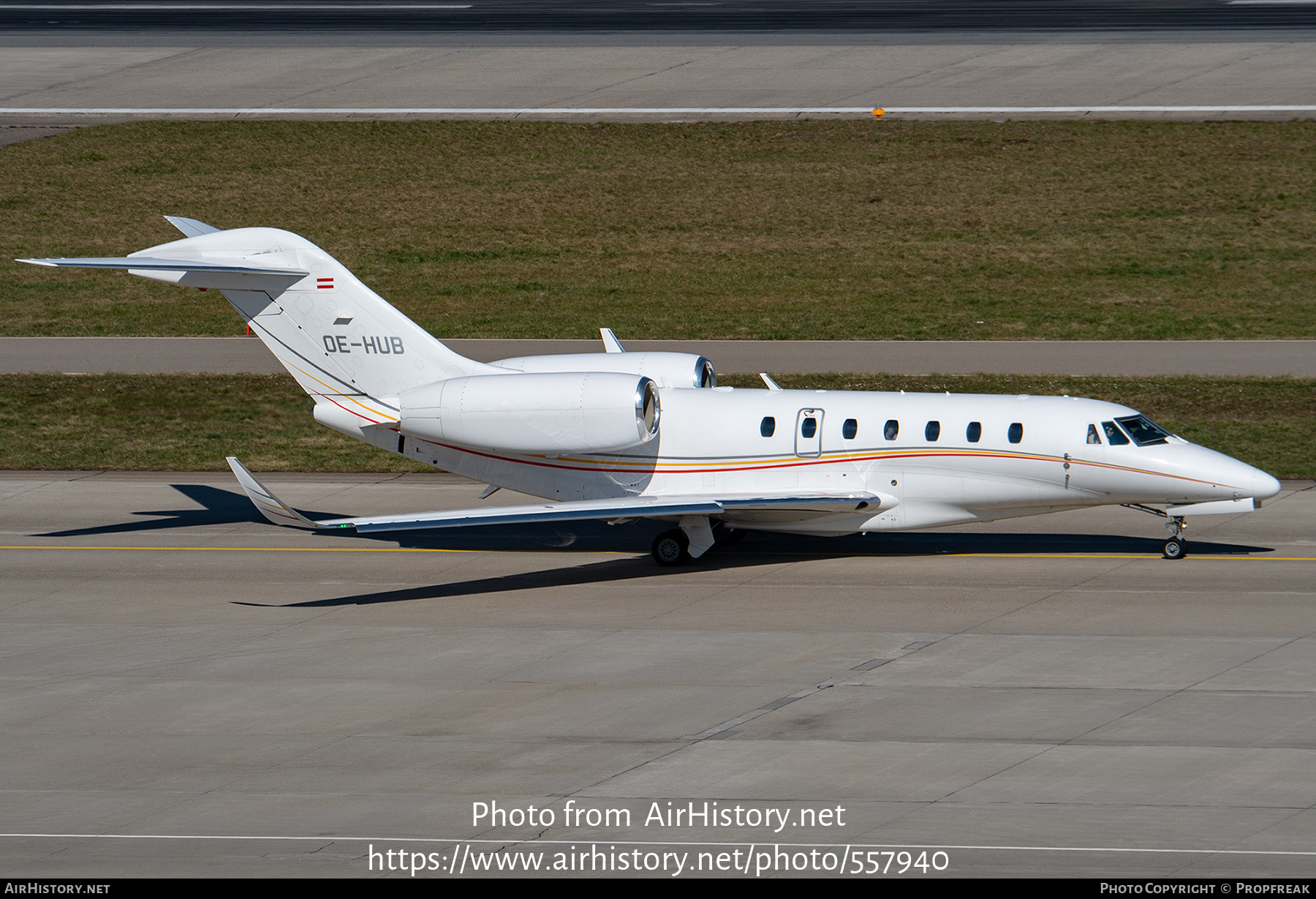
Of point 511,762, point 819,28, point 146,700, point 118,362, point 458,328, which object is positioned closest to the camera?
point 511,762

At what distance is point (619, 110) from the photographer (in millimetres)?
54344

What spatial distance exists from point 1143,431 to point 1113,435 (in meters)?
0.49

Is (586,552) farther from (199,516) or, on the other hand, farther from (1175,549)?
(1175,549)

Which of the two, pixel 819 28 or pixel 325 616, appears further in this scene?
pixel 819 28

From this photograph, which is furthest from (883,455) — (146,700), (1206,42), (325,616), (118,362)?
(1206,42)

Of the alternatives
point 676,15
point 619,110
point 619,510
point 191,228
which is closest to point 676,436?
point 619,510

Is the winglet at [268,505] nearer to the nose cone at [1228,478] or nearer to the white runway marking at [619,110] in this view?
the nose cone at [1228,478]

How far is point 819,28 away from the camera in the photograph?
6247cm

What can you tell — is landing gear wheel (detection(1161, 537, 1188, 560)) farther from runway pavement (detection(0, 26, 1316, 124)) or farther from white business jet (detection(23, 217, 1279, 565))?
runway pavement (detection(0, 26, 1316, 124))

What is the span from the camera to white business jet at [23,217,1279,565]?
2341cm

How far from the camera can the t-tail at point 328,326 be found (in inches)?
1000

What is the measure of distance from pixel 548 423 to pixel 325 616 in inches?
174

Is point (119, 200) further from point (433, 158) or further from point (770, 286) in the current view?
point (770, 286)

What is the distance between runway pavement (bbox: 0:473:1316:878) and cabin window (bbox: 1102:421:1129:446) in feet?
6.34
